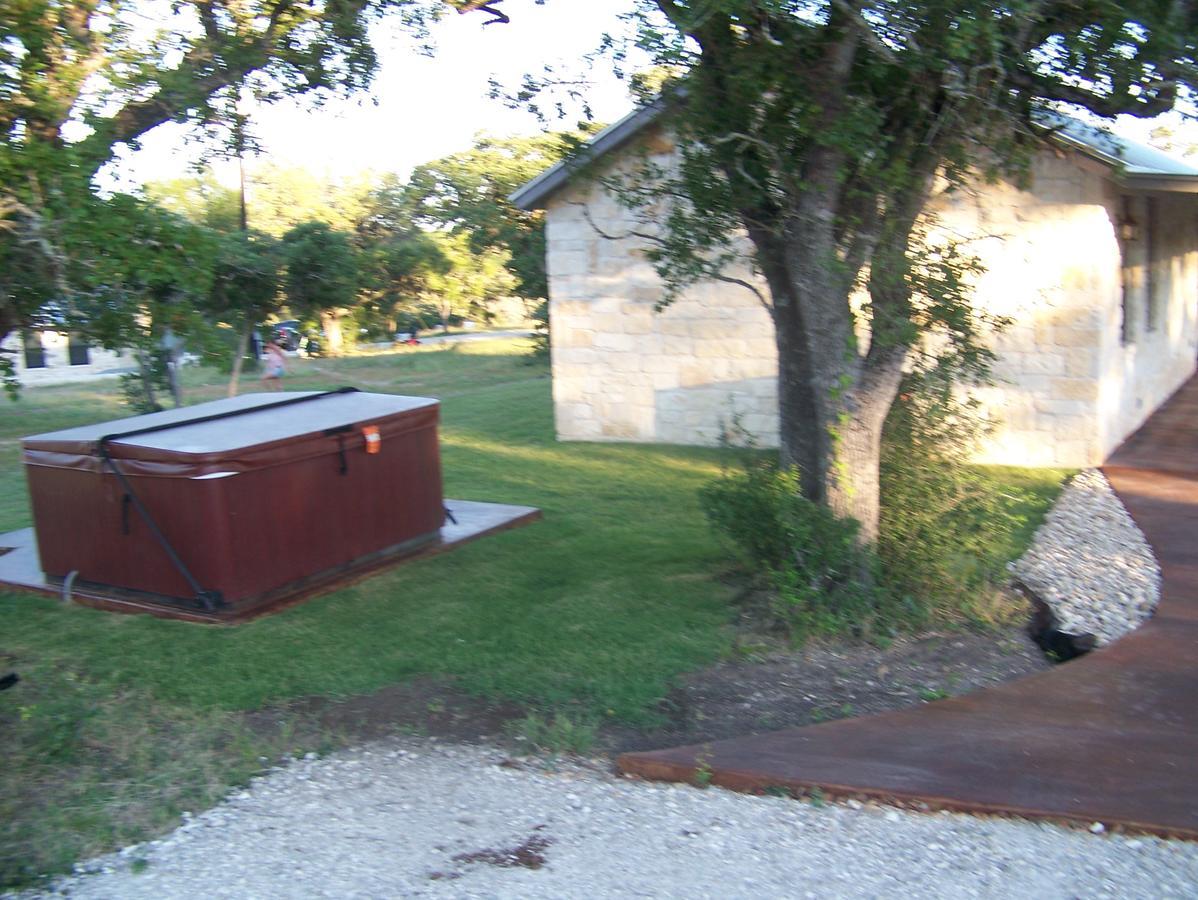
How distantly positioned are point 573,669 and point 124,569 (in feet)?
11.4

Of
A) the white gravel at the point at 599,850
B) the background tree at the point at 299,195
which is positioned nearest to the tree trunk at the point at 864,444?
the white gravel at the point at 599,850

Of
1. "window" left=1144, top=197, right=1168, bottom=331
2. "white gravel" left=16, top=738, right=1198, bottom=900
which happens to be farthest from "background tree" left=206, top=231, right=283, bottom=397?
"window" left=1144, top=197, right=1168, bottom=331

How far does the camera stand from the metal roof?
7.98 meters

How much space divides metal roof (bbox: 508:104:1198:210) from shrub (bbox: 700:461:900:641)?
2.75 meters

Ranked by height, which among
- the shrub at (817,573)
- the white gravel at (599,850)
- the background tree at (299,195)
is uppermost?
the background tree at (299,195)

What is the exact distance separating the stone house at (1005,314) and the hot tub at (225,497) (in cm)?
315

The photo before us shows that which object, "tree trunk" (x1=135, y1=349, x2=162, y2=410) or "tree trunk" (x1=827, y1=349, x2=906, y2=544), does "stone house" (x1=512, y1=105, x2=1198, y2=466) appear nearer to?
"tree trunk" (x1=827, y1=349, x2=906, y2=544)

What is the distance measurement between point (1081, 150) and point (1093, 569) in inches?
193

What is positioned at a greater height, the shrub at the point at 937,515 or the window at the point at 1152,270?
the window at the point at 1152,270

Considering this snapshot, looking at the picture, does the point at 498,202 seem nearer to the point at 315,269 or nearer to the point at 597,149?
the point at 597,149

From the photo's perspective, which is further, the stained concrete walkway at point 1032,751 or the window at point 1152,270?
the window at point 1152,270

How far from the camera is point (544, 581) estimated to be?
27.2ft

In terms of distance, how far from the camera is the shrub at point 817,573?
6.71 m

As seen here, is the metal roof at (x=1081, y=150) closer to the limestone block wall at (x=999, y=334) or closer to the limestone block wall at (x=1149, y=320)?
the limestone block wall at (x=999, y=334)
